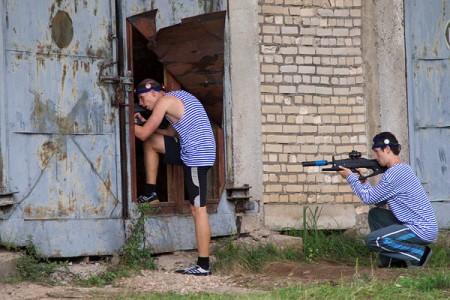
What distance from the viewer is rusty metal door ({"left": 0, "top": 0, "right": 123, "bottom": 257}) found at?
8391mm

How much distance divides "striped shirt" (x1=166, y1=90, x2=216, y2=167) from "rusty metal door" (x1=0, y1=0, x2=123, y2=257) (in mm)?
599

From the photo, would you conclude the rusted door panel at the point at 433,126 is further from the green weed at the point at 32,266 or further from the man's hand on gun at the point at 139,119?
the green weed at the point at 32,266

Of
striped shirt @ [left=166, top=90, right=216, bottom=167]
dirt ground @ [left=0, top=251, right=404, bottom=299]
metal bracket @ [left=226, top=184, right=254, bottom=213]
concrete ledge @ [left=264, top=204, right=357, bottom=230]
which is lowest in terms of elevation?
dirt ground @ [left=0, top=251, right=404, bottom=299]

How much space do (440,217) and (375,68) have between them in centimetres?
161

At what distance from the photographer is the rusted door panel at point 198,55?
925 centimetres

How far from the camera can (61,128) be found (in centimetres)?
862

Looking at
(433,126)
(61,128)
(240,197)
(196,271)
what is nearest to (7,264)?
(61,128)

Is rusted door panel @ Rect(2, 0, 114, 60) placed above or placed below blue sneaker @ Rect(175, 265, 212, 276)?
above

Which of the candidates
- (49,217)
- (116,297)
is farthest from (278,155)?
(116,297)

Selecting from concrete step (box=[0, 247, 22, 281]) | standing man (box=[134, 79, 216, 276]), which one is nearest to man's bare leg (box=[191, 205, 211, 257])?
standing man (box=[134, 79, 216, 276])

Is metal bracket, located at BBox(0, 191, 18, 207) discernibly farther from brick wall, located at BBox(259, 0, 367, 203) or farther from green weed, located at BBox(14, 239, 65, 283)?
brick wall, located at BBox(259, 0, 367, 203)

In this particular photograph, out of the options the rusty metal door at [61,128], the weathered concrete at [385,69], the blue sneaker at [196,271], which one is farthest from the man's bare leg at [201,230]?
the weathered concrete at [385,69]

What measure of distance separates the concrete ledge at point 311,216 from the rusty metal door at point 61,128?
65.2 inches

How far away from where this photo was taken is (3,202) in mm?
8211
